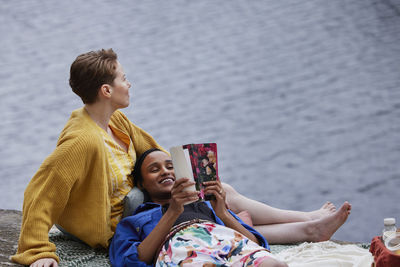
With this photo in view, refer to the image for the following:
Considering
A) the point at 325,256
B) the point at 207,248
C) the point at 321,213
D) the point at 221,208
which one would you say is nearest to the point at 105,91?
the point at 221,208

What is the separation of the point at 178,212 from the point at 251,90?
460cm

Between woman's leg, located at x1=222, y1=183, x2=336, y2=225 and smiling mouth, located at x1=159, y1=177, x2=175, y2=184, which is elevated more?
smiling mouth, located at x1=159, y1=177, x2=175, y2=184

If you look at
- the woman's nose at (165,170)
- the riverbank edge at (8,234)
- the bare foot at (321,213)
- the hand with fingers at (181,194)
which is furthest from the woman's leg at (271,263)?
the bare foot at (321,213)

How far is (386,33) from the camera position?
23.0ft

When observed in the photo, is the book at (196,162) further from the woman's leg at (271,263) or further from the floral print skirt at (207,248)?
the woman's leg at (271,263)

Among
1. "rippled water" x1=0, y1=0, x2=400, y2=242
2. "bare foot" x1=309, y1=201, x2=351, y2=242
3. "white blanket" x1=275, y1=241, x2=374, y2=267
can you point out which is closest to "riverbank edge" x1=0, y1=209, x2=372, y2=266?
"white blanket" x1=275, y1=241, x2=374, y2=267

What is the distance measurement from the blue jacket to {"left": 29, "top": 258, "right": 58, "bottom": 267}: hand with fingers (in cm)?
22

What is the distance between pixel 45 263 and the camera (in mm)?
1994

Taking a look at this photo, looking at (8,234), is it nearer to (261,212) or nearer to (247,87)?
(261,212)

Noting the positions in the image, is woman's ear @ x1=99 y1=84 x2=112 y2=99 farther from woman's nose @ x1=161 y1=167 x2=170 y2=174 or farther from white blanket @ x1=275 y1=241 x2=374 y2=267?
white blanket @ x1=275 y1=241 x2=374 y2=267

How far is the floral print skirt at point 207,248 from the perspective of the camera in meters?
1.81

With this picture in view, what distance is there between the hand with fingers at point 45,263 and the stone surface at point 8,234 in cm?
11

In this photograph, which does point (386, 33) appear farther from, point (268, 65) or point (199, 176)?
point (199, 176)

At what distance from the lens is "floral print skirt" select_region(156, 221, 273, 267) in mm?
1810
